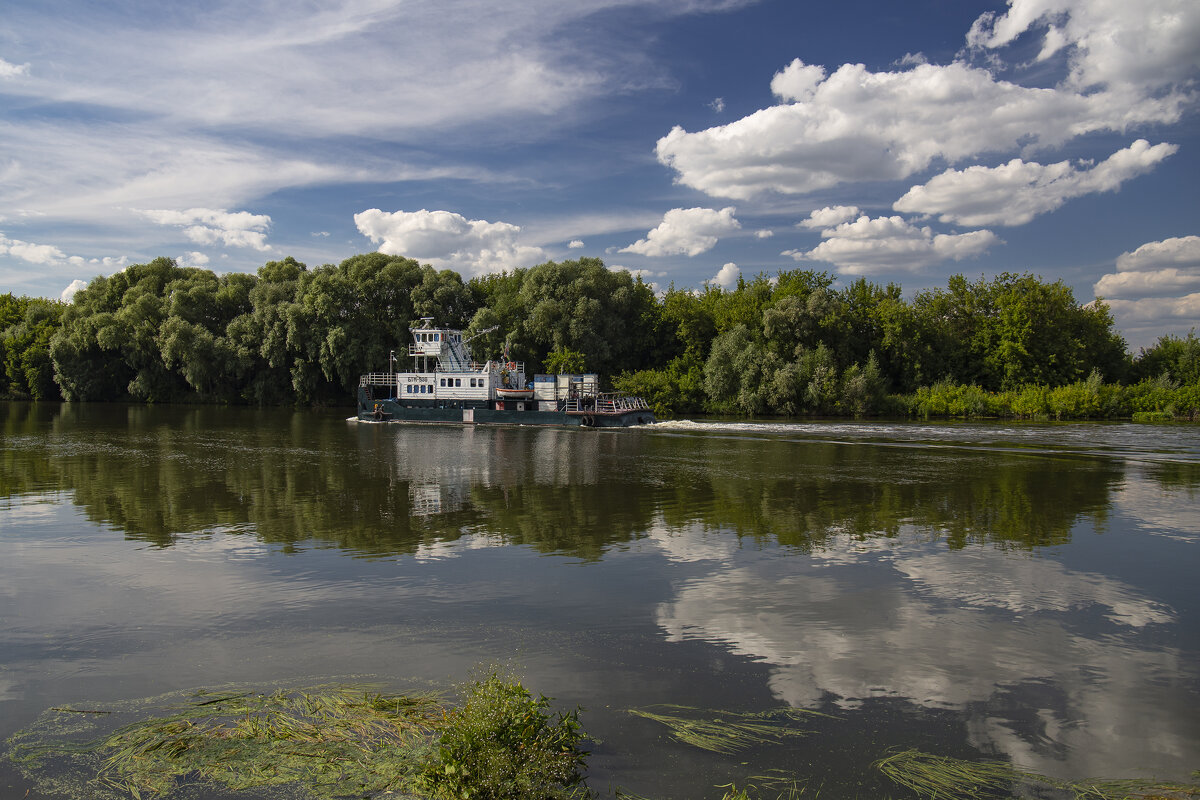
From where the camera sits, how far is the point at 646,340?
240 ft

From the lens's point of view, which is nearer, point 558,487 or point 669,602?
point 669,602

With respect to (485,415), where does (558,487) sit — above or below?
below

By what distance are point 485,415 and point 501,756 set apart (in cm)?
4793

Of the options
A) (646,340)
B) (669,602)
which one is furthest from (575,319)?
(669,602)

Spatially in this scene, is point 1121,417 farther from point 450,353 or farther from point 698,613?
point 698,613

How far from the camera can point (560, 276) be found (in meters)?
69.7

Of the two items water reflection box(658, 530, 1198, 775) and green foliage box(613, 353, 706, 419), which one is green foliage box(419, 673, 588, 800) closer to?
water reflection box(658, 530, 1198, 775)

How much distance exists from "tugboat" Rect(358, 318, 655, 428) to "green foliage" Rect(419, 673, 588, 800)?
141ft

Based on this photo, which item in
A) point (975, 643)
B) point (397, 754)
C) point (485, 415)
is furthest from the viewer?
point (485, 415)

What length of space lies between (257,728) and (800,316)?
61643 mm

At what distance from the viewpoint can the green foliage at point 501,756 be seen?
5828 millimetres

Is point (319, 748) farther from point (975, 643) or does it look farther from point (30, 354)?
point (30, 354)

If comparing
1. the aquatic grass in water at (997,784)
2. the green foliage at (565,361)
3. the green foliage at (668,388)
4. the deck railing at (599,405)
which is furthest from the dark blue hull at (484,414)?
the aquatic grass in water at (997,784)

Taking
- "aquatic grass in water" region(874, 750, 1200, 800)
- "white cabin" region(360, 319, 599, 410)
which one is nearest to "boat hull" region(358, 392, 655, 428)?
"white cabin" region(360, 319, 599, 410)
